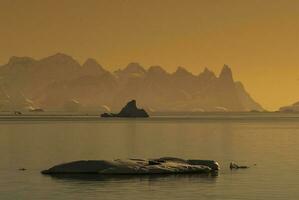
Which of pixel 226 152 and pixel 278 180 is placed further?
pixel 226 152

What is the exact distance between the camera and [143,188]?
5306cm

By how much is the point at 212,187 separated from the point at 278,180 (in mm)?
7662

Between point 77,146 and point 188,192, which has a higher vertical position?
point 77,146

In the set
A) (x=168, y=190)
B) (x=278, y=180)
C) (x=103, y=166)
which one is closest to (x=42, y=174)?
(x=103, y=166)

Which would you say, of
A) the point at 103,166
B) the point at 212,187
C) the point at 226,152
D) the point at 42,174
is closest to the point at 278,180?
the point at 212,187

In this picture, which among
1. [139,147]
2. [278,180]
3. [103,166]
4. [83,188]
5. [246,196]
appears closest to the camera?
[246,196]

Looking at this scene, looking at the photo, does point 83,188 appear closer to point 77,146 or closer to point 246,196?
point 246,196

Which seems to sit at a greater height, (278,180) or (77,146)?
(77,146)

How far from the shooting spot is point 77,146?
343 feet

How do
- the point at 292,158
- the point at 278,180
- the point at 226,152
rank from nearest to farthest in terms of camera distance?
the point at 278,180, the point at 292,158, the point at 226,152

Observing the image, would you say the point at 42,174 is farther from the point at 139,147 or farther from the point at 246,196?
the point at 139,147

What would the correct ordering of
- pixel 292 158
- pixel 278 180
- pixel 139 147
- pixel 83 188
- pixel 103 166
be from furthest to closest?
pixel 139 147 < pixel 292 158 < pixel 103 166 < pixel 278 180 < pixel 83 188

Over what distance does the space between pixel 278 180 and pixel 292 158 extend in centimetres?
2386

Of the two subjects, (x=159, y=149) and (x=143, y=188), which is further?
(x=159, y=149)
